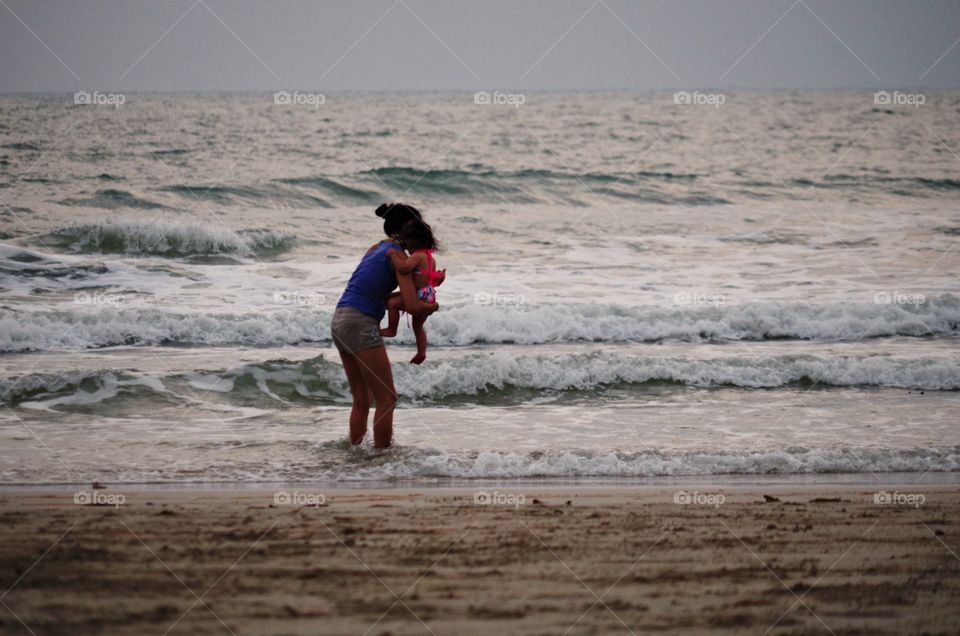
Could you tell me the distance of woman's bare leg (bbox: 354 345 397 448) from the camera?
624 centimetres

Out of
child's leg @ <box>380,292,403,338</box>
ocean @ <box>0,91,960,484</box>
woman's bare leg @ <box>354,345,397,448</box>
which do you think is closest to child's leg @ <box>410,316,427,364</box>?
child's leg @ <box>380,292,403,338</box>

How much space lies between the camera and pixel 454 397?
888 centimetres

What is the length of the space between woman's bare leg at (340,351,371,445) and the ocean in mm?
183

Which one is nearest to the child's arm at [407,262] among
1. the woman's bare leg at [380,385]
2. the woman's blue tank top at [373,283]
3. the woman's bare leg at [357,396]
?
the woman's blue tank top at [373,283]

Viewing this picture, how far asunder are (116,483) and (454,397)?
3.84 meters

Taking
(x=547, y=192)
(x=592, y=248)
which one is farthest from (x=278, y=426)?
(x=547, y=192)

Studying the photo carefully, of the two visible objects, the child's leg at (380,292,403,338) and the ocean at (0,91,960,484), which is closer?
the child's leg at (380,292,403,338)

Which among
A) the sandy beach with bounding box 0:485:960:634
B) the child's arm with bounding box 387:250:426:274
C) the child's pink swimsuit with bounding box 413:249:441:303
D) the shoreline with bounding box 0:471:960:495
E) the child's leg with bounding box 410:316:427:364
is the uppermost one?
the child's arm with bounding box 387:250:426:274

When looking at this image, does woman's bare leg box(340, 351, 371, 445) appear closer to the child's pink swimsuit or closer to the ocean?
the ocean

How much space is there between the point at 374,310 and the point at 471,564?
2.73m

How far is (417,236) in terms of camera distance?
6.06 meters

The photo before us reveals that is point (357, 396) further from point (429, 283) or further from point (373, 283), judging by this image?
point (429, 283)

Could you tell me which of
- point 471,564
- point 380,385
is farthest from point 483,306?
point 471,564

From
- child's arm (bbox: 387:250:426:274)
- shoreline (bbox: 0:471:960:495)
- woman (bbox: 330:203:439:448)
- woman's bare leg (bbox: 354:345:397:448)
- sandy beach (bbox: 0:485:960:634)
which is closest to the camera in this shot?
sandy beach (bbox: 0:485:960:634)
